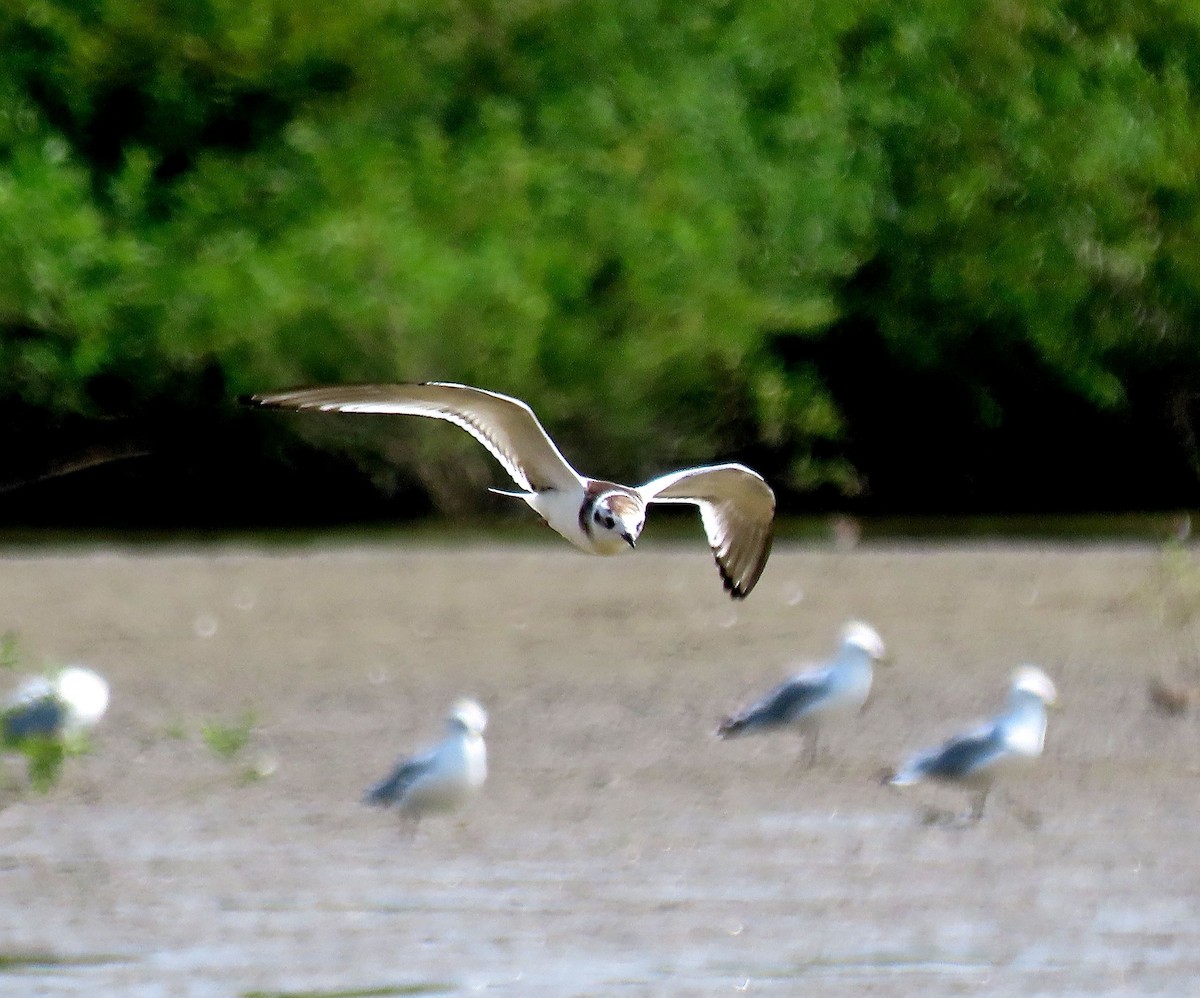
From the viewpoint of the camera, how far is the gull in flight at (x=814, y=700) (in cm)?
984

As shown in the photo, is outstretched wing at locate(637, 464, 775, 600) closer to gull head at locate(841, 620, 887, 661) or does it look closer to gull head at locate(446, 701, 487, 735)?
gull head at locate(446, 701, 487, 735)

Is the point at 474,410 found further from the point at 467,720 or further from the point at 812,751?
the point at 812,751

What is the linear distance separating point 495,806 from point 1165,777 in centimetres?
249

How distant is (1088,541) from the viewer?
62.3ft

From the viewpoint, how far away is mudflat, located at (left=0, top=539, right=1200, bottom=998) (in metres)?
6.88

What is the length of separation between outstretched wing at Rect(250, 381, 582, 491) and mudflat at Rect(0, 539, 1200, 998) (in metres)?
1.30

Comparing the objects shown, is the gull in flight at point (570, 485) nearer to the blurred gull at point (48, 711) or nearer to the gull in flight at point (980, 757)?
the gull in flight at point (980, 757)

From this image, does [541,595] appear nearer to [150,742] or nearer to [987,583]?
[987,583]

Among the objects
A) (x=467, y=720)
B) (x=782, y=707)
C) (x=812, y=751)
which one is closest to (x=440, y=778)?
(x=467, y=720)

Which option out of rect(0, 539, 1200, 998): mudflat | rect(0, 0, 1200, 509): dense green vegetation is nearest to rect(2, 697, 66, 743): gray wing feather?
rect(0, 539, 1200, 998): mudflat

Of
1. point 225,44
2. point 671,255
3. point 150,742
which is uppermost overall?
point 150,742

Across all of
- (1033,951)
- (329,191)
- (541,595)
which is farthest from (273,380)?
(1033,951)

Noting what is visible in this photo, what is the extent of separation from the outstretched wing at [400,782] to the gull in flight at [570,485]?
5.07 ft

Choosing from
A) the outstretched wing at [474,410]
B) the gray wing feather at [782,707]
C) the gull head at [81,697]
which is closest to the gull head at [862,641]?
the gray wing feather at [782,707]
